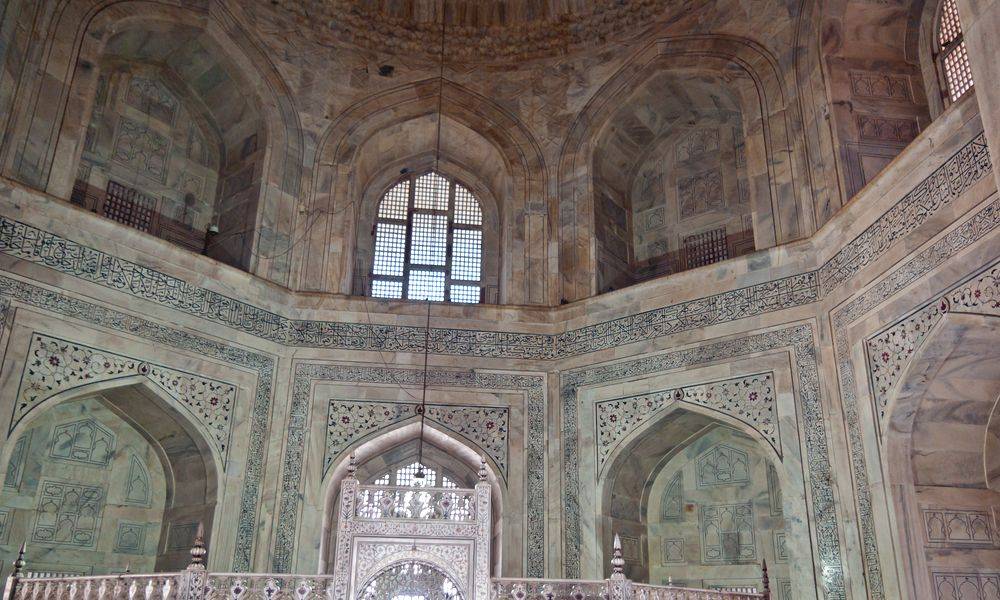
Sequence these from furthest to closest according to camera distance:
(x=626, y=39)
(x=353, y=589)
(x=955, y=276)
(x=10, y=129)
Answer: (x=626, y=39) → (x=10, y=129) → (x=353, y=589) → (x=955, y=276)

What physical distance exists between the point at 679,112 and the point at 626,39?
3.15 ft

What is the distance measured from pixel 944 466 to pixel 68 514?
731cm

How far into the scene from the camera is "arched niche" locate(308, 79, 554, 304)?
870cm

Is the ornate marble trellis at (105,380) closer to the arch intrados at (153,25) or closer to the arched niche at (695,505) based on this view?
the arch intrados at (153,25)

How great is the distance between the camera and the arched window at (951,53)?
280 inches

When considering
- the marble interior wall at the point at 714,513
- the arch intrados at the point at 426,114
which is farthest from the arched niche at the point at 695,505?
the arch intrados at the point at 426,114

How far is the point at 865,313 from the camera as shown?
6.36 metres

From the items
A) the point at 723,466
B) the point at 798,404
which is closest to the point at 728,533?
the point at 723,466

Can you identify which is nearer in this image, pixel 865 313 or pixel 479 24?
pixel 865 313

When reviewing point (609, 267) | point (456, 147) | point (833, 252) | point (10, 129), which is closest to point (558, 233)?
point (609, 267)

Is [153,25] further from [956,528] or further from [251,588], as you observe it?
[956,528]

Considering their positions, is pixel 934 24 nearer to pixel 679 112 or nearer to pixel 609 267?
pixel 679 112

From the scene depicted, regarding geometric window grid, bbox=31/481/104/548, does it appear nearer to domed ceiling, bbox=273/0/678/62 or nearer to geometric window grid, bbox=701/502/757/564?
domed ceiling, bbox=273/0/678/62

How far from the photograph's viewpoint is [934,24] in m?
7.40
